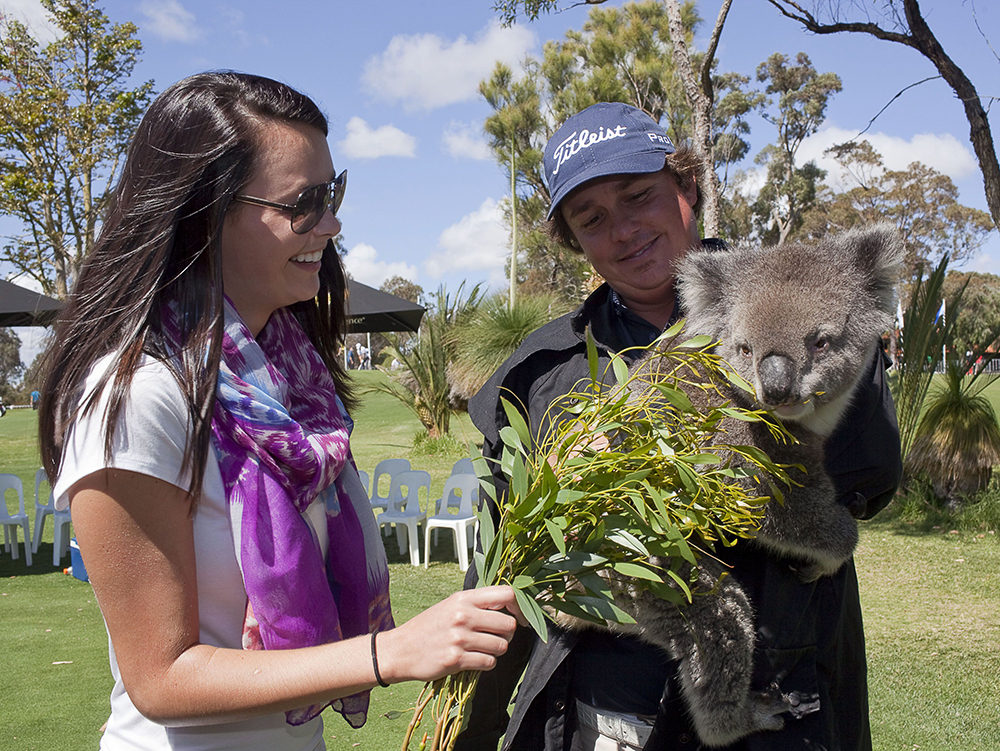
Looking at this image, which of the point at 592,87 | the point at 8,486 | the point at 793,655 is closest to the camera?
the point at 793,655

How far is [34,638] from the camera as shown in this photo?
5051mm

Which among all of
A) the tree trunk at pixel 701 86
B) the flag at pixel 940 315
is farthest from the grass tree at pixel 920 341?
the tree trunk at pixel 701 86

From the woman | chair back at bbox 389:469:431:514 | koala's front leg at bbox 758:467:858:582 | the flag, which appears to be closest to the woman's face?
the woman

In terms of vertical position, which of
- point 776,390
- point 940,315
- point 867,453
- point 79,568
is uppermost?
point 940,315

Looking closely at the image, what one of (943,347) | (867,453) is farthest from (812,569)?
(943,347)

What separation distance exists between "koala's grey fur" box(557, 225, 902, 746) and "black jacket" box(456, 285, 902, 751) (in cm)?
3

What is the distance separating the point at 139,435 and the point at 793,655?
1300 mm

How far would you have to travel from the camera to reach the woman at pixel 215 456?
1.17 m

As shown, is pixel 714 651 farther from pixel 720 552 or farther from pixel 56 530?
pixel 56 530

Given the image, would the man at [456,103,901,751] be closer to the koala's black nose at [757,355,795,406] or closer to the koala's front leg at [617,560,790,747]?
the koala's front leg at [617,560,790,747]

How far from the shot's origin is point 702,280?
1.86 meters

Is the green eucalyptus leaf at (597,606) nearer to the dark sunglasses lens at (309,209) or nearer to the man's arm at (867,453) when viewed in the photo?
the man's arm at (867,453)

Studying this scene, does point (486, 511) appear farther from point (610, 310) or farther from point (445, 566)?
point (445, 566)

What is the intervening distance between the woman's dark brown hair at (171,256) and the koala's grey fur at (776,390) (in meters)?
0.81
